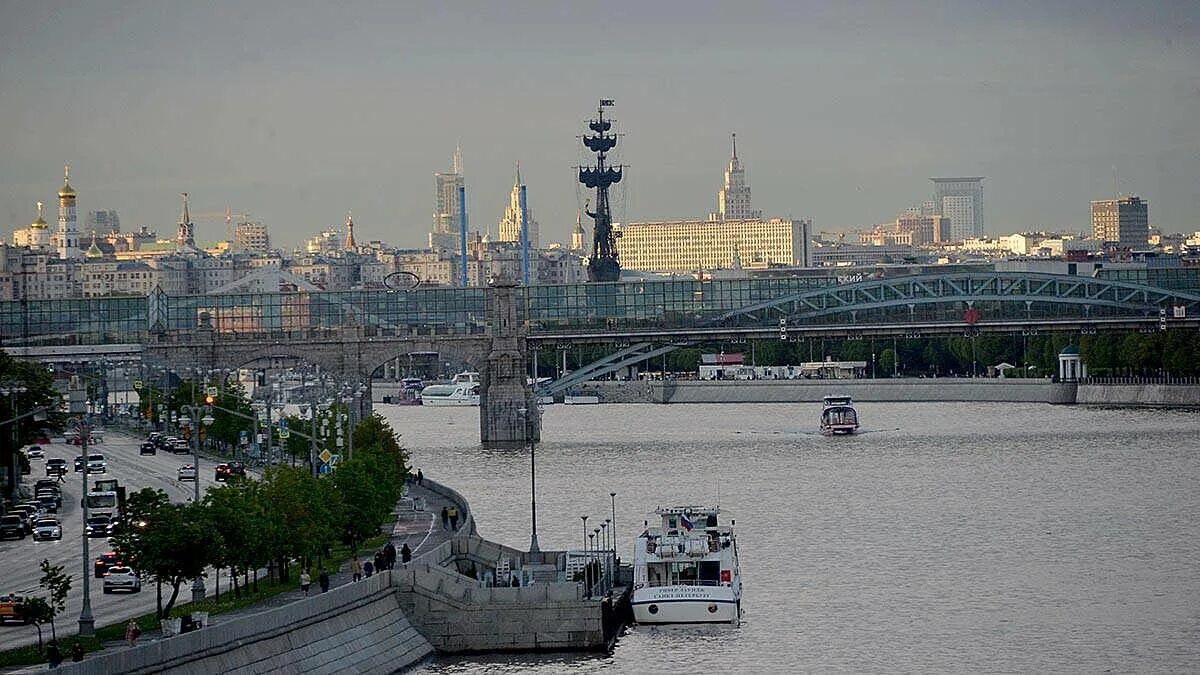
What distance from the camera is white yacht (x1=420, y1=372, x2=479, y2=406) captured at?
15225cm

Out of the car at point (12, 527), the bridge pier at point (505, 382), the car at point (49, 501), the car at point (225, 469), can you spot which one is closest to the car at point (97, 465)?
the car at point (225, 469)

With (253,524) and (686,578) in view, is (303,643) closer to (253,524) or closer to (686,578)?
(253,524)

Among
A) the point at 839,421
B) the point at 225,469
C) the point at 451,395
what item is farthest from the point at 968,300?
the point at 225,469

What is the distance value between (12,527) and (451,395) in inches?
3907

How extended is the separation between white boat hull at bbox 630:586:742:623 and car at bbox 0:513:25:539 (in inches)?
642

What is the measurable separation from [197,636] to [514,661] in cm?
909

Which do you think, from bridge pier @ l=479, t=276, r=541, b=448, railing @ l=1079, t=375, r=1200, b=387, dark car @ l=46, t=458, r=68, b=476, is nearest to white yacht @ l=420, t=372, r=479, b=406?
railing @ l=1079, t=375, r=1200, b=387

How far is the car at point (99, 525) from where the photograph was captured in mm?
53491

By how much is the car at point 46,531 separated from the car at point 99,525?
69cm

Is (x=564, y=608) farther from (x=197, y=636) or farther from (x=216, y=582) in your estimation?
(x=197, y=636)

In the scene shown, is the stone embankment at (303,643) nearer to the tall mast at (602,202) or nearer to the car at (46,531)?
the car at (46,531)

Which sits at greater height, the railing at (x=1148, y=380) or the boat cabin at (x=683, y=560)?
the railing at (x=1148, y=380)

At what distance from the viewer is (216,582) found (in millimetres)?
43656

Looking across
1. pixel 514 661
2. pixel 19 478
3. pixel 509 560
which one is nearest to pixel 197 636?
pixel 514 661
